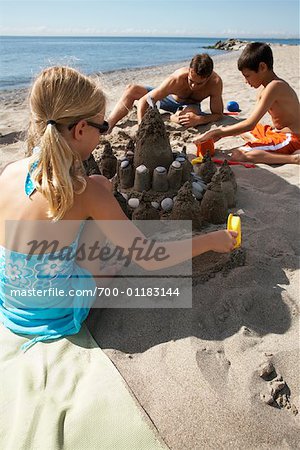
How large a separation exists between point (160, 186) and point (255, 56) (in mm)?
2105

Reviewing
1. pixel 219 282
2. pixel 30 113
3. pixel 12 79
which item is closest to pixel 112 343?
pixel 219 282

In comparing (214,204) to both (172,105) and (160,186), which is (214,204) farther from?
(172,105)

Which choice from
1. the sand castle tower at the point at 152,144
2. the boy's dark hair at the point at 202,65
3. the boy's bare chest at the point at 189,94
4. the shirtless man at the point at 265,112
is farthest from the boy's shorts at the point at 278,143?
the sand castle tower at the point at 152,144

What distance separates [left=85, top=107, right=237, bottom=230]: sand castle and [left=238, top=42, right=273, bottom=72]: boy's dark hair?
5.75 ft

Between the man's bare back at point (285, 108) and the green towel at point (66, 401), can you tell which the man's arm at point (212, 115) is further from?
the green towel at point (66, 401)

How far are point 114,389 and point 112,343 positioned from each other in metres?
0.30

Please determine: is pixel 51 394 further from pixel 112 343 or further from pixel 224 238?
pixel 224 238

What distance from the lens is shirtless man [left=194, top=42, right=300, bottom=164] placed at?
13.7 feet

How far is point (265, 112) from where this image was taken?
4.28 metres

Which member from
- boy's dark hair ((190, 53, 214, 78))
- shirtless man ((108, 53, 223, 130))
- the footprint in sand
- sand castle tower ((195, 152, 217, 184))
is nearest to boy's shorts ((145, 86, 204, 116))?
shirtless man ((108, 53, 223, 130))

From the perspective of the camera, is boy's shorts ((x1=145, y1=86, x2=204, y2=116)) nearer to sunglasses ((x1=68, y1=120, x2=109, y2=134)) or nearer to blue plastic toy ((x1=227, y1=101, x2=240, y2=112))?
blue plastic toy ((x1=227, y1=101, x2=240, y2=112))

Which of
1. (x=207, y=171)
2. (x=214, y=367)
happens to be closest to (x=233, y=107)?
(x=207, y=171)

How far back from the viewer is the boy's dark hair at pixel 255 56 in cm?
409

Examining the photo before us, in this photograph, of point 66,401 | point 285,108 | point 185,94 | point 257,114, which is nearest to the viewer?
point 66,401
